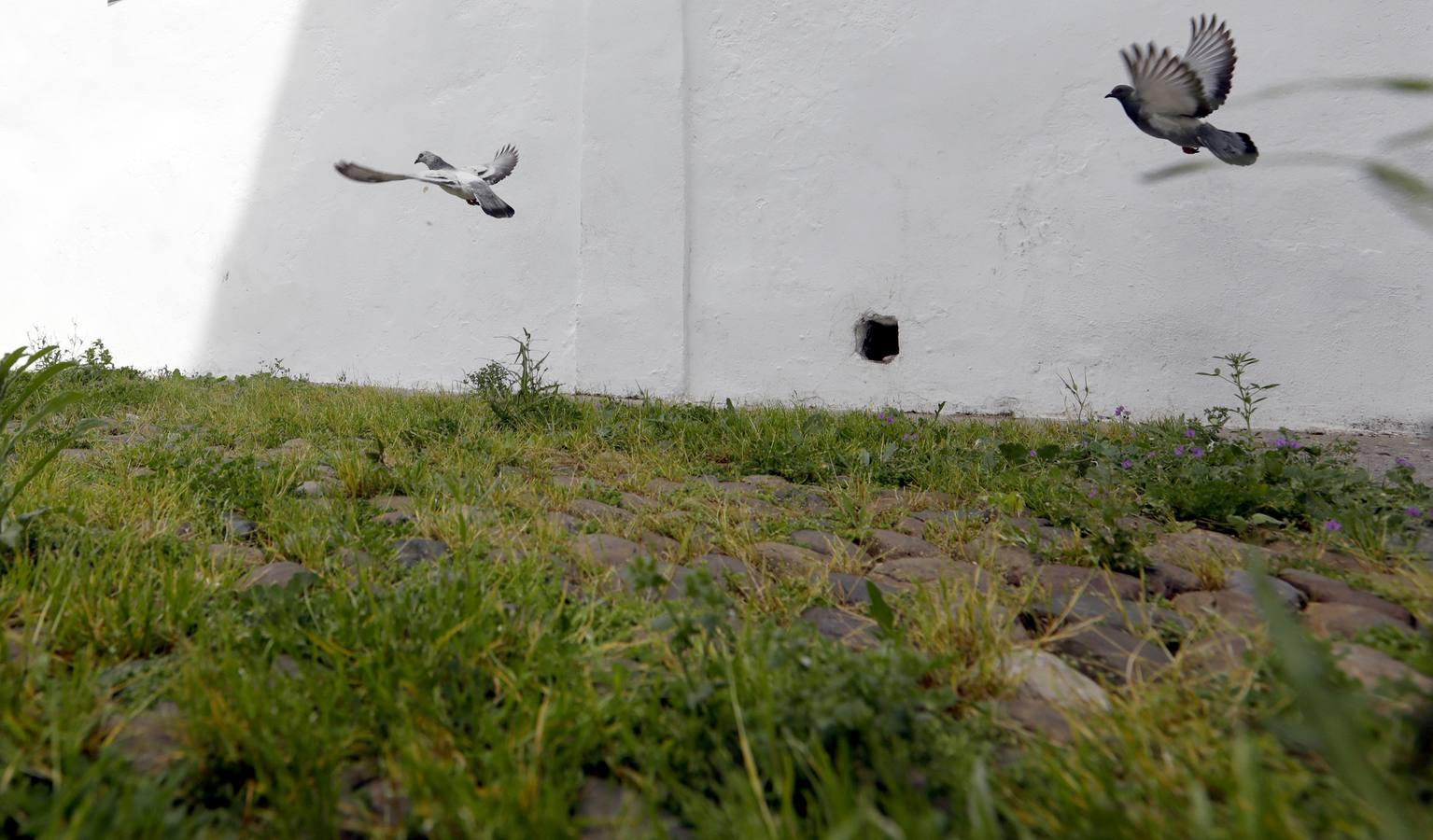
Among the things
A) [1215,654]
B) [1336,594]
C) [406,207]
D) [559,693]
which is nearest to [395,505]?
[559,693]

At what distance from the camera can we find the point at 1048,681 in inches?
43.1

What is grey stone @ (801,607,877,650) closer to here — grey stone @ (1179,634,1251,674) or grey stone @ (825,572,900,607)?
grey stone @ (825,572,900,607)

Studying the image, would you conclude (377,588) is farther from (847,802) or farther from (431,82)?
(431,82)

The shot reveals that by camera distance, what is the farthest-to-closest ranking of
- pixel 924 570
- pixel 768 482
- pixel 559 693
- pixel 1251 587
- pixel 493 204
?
pixel 493 204, pixel 768 482, pixel 924 570, pixel 1251 587, pixel 559 693

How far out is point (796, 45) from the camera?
4.44 meters

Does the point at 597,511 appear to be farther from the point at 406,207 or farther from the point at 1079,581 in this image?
the point at 406,207

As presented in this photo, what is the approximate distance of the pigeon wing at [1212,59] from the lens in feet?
11.0

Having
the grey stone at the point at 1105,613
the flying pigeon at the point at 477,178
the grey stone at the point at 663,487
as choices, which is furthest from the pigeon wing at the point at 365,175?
the grey stone at the point at 1105,613

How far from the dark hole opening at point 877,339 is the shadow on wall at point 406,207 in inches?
72.6

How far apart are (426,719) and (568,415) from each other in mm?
2369

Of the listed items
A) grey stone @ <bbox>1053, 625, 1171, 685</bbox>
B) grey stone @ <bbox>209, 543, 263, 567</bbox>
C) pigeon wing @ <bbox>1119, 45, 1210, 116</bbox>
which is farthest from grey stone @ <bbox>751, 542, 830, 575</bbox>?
pigeon wing @ <bbox>1119, 45, 1210, 116</bbox>

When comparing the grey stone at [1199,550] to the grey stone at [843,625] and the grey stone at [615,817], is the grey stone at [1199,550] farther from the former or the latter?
the grey stone at [615,817]

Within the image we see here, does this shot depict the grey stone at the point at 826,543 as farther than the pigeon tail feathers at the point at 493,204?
No

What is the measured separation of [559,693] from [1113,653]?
2.86ft
